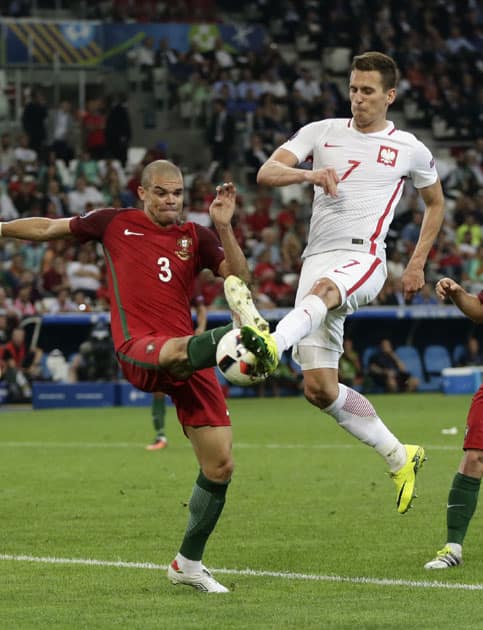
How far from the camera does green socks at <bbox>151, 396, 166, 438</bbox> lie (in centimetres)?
1711

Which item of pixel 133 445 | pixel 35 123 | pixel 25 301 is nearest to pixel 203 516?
pixel 133 445

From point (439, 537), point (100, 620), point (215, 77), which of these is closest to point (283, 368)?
point (215, 77)

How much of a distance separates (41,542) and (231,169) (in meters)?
23.7

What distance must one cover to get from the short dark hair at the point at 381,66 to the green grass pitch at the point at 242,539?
117 inches

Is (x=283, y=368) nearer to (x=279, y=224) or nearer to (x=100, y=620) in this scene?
(x=279, y=224)

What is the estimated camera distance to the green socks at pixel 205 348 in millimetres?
7402

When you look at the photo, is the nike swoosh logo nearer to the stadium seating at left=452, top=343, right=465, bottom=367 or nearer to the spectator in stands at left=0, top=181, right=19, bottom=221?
the spectator in stands at left=0, top=181, right=19, bottom=221

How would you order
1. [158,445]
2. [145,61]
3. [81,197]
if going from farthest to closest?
1. [145,61]
2. [81,197]
3. [158,445]

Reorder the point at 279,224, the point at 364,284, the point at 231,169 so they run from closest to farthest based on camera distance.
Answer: the point at 364,284, the point at 279,224, the point at 231,169

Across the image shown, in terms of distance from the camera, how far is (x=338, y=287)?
8906 millimetres

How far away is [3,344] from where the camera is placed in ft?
81.4

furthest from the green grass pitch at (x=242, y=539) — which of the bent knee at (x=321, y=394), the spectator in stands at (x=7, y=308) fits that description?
the spectator in stands at (x=7, y=308)

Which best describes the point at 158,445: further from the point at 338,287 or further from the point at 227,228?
the point at 227,228

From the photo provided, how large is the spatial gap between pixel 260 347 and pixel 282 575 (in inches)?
73.7
